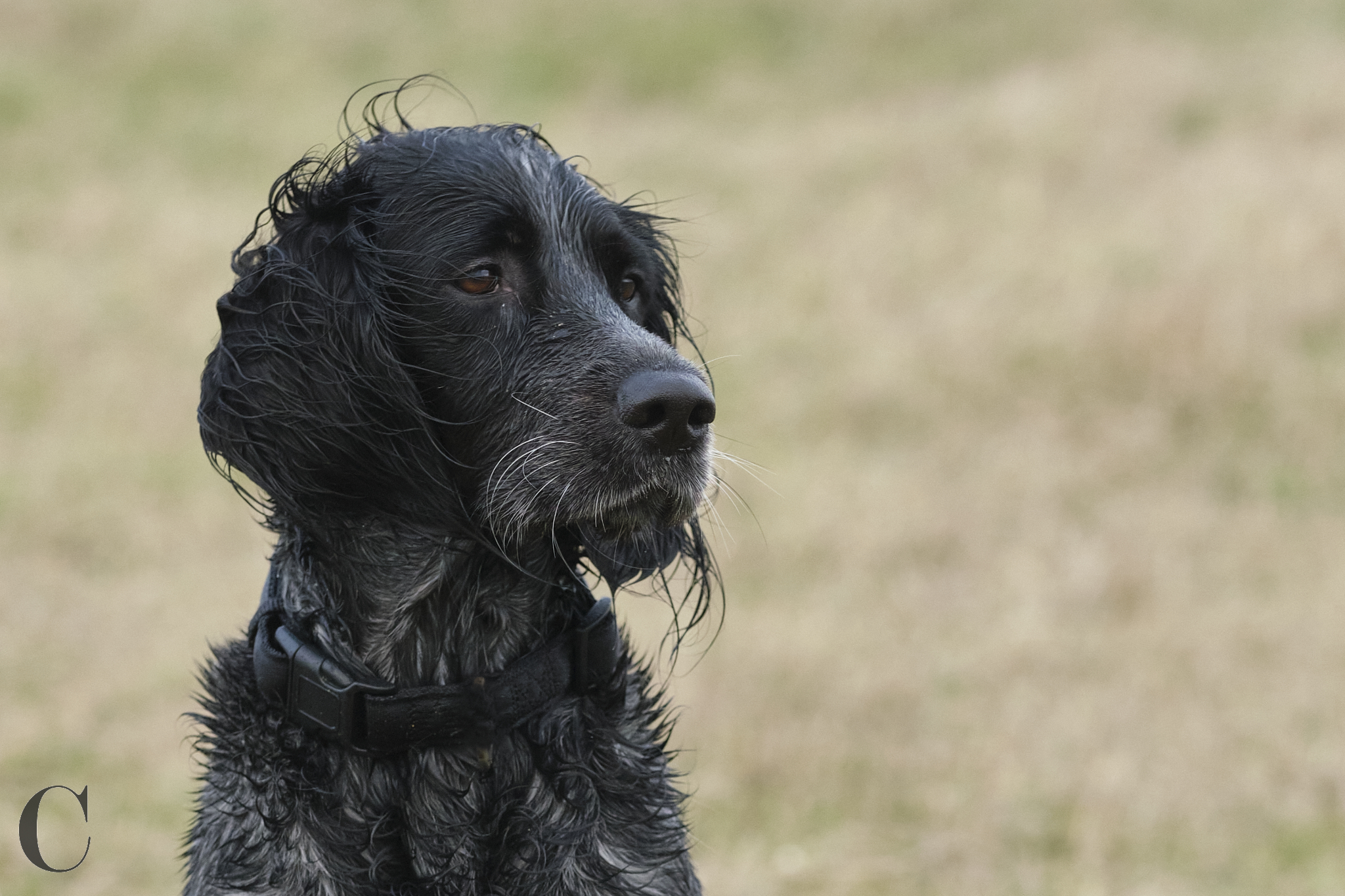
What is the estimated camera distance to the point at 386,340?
122 inches

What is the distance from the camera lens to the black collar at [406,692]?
289cm

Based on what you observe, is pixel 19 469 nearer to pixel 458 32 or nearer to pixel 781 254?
pixel 781 254

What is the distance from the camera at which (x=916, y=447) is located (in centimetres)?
1097

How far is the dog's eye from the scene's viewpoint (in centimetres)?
315

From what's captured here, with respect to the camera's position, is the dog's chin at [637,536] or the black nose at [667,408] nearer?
the black nose at [667,408]

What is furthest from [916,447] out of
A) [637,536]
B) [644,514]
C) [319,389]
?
[319,389]

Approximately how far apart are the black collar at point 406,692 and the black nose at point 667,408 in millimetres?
450

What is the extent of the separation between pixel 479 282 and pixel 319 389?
1.42 ft

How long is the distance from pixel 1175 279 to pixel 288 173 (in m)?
10.7

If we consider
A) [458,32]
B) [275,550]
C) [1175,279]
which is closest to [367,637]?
[275,550]

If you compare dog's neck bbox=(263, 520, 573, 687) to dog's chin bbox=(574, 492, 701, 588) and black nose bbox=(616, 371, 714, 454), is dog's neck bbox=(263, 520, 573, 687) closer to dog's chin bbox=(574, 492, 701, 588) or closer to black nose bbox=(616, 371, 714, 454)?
dog's chin bbox=(574, 492, 701, 588)

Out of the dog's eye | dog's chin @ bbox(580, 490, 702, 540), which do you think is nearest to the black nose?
dog's chin @ bbox(580, 490, 702, 540)

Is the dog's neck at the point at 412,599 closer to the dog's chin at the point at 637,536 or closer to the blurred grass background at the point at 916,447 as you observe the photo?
the dog's chin at the point at 637,536

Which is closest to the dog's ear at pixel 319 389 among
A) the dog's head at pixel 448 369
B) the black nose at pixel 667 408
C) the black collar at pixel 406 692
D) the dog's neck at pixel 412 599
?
the dog's head at pixel 448 369
